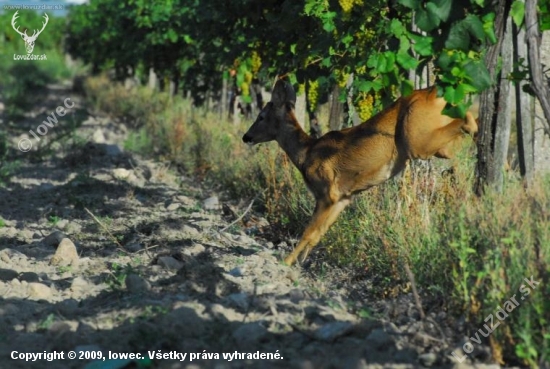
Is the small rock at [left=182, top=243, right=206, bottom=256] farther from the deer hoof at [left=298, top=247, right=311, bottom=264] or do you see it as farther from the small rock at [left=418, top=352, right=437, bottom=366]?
the small rock at [left=418, top=352, right=437, bottom=366]

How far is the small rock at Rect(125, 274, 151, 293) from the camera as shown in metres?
7.43

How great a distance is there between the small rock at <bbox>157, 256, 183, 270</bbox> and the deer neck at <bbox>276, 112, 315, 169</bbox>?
6.39ft

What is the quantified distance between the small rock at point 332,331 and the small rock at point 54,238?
448cm

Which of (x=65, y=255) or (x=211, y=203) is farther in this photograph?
(x=211, y=203)

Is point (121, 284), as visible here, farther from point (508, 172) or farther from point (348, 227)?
point (508, 172)

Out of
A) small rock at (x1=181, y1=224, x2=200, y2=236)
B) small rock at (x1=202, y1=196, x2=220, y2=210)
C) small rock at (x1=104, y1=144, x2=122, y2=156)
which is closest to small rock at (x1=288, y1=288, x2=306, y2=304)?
small rock at (x1=181, y1=224, x2=200, y2=236)

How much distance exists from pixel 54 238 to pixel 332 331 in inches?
185

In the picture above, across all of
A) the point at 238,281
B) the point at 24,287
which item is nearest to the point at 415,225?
the point at 238,281

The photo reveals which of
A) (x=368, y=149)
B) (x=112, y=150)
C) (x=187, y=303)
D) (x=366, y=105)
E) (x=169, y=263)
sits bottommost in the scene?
(x=112, y=150)

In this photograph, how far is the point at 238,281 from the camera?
782 centimetres

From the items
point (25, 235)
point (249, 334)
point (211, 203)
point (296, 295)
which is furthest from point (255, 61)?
point (249, 334)

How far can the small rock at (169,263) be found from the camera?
8.34 m

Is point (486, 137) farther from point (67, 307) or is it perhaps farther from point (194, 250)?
point (67, 307)

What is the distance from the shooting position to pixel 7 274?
8.34m
